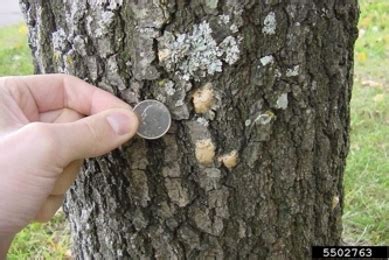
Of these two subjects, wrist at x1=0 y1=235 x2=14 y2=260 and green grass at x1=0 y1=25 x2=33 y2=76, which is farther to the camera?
green grass at x1=0 y1=25 x2=33 y2=76

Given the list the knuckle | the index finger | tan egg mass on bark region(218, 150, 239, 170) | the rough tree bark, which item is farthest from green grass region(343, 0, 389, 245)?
the knuckle

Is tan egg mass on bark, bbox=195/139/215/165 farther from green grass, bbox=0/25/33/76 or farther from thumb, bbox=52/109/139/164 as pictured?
green grass, bbox=0/25/33/76

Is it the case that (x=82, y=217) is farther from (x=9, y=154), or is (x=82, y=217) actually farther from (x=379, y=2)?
(x=379, y=2)

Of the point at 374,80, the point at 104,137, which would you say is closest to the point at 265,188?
the point at 104,137

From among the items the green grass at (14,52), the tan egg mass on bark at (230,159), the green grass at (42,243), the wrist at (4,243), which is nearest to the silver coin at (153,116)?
the tan egg mass on bark at (230,159)

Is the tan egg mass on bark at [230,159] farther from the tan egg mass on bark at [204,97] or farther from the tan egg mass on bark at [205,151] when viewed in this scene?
the tan egg mass on bark at [204,97]

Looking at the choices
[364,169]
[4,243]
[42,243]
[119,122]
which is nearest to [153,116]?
[119,122]

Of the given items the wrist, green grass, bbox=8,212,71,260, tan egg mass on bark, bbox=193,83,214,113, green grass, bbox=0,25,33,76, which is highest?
tan egg mass on bark, bbox=193,83,214,113

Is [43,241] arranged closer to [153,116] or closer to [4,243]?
[4,243]
